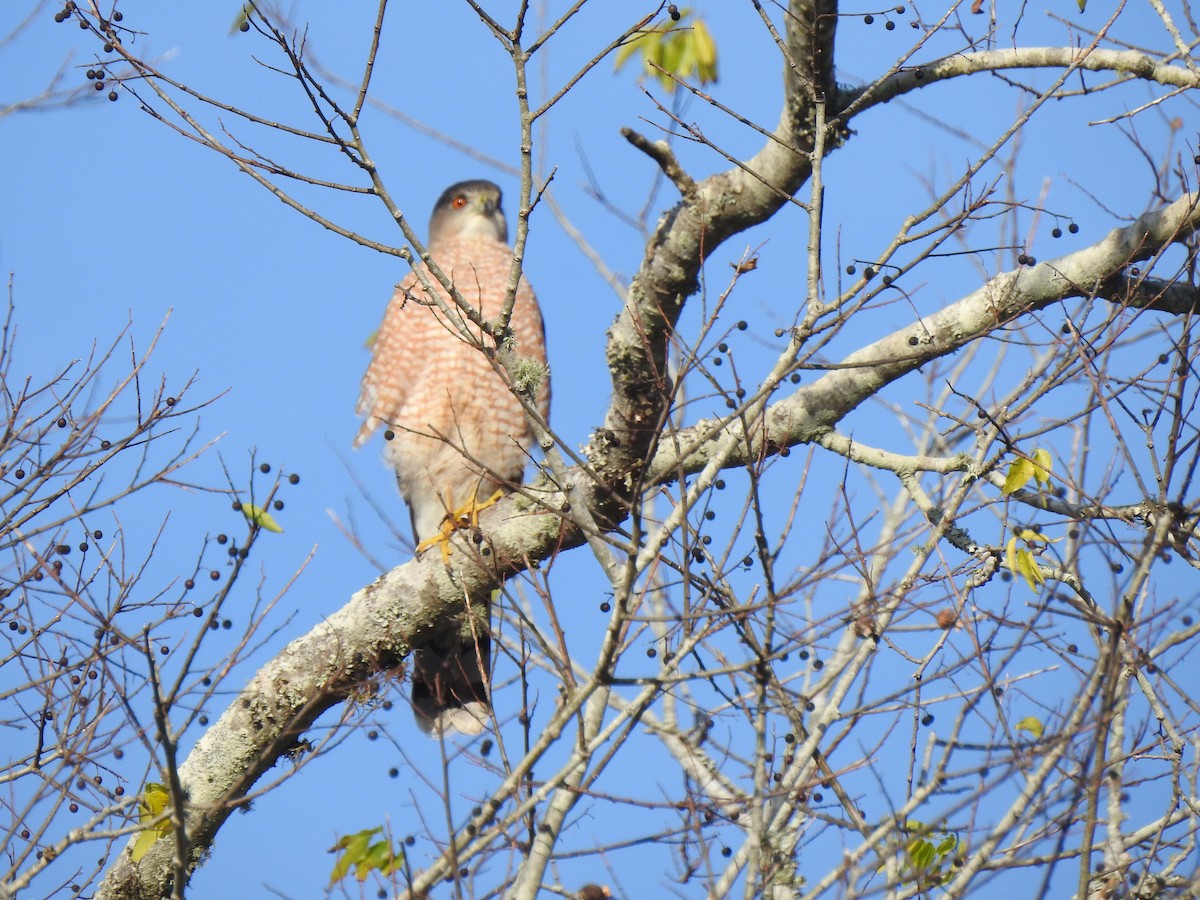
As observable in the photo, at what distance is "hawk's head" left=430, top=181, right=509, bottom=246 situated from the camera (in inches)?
264

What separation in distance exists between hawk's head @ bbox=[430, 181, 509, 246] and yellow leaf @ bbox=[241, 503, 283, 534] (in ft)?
11.8

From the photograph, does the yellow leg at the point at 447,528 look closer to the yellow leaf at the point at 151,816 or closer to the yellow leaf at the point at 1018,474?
the yellow leaf at the point at 151,816

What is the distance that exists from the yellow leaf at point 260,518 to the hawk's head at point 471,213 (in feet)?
11.8

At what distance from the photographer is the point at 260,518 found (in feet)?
10.2

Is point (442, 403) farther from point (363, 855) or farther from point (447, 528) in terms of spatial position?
point (363, 855)

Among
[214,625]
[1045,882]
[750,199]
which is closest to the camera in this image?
[1045,882]

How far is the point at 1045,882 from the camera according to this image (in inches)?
93.0

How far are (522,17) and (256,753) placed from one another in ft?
9.31

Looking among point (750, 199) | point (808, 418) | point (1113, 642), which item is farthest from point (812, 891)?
point (750, 199)

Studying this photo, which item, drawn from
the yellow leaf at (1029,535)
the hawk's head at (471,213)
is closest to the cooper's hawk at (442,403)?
the hawk's head at (471,213)

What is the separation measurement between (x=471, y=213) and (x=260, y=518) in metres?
3.88

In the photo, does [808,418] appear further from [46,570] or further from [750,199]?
[46,570]

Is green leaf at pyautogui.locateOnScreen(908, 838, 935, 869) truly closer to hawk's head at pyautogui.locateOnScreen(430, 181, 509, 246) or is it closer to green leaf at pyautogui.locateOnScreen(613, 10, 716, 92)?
green leaf at pyautogui.locateOnScreen(613, 10, 716, 92)

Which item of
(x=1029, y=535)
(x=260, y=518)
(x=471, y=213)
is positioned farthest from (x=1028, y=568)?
(x=471, y=213)
